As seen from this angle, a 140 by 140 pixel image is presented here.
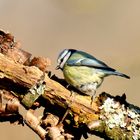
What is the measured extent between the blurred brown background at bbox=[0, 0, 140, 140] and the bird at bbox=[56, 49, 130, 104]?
111 inches

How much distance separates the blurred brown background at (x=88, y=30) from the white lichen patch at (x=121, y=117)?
3.37 m

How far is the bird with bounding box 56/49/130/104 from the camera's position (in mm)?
4348

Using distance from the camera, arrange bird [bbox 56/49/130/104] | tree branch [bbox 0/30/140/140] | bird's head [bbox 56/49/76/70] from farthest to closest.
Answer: bird's head [bbox 56/49/76/70], bird [bbox 56/49/130/104], tree branch [bbox 0/30/140/140]

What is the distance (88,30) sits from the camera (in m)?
10.1

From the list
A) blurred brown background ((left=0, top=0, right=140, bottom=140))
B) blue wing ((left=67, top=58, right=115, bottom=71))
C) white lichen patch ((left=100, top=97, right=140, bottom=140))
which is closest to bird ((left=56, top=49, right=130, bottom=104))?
blue wing ((left=67, top=58, right=115, bottom=71))

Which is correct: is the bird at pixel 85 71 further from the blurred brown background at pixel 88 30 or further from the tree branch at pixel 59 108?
the blurred brown background at pixel 88 30

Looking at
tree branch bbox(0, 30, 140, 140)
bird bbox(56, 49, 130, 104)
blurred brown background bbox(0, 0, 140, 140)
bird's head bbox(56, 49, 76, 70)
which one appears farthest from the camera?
blurred brown background bbox(0, 0, 140, 140)

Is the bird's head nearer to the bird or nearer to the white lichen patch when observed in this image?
the bird

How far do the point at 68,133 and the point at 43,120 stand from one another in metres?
0.14

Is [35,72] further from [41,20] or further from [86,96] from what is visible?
[41,20]

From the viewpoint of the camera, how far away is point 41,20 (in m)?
10.3

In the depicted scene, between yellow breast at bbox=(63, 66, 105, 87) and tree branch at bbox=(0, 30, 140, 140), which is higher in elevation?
yellow breast at bbox=(63, 66, 105, 87)

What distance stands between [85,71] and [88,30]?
18.5ft

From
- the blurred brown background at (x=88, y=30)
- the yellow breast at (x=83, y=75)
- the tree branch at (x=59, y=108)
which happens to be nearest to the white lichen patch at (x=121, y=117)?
the tree branch at (x=59, y=108)
